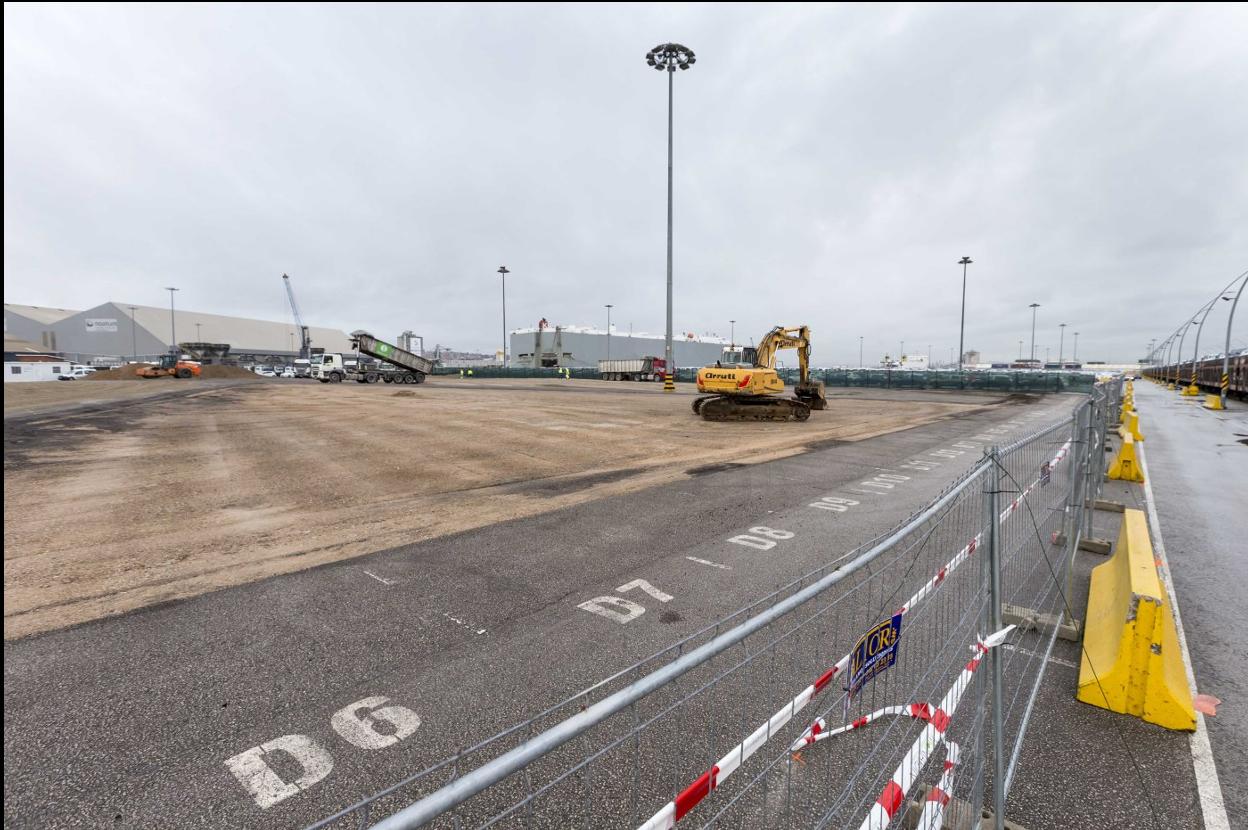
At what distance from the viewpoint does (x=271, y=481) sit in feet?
35.0

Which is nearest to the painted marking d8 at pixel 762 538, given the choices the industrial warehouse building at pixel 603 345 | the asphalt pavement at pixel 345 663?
the asphalt pavement at pixel 345 663

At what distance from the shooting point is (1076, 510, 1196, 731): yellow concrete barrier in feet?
14.4

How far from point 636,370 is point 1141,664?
57.7 metres

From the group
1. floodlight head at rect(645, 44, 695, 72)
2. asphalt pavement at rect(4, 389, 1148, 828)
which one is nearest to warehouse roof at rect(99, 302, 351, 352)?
floodlight head at rect(645, 44, 695, 72)

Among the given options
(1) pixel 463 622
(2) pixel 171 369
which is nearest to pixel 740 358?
(1) pixel 463 622

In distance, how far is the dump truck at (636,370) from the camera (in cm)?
6084

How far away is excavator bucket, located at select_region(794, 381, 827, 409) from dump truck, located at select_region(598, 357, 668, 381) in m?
35.1

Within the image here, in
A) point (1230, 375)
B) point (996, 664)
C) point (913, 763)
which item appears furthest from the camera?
point (1230, 375)

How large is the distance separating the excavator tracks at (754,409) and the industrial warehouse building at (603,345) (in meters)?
76.4

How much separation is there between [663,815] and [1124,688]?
4.07m

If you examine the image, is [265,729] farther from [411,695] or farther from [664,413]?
[664,413]

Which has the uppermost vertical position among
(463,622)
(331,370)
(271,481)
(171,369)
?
(331,370)

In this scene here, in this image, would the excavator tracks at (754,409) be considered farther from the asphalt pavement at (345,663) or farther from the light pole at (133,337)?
the light pole at (133,337)

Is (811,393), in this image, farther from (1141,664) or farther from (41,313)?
(41,313)
